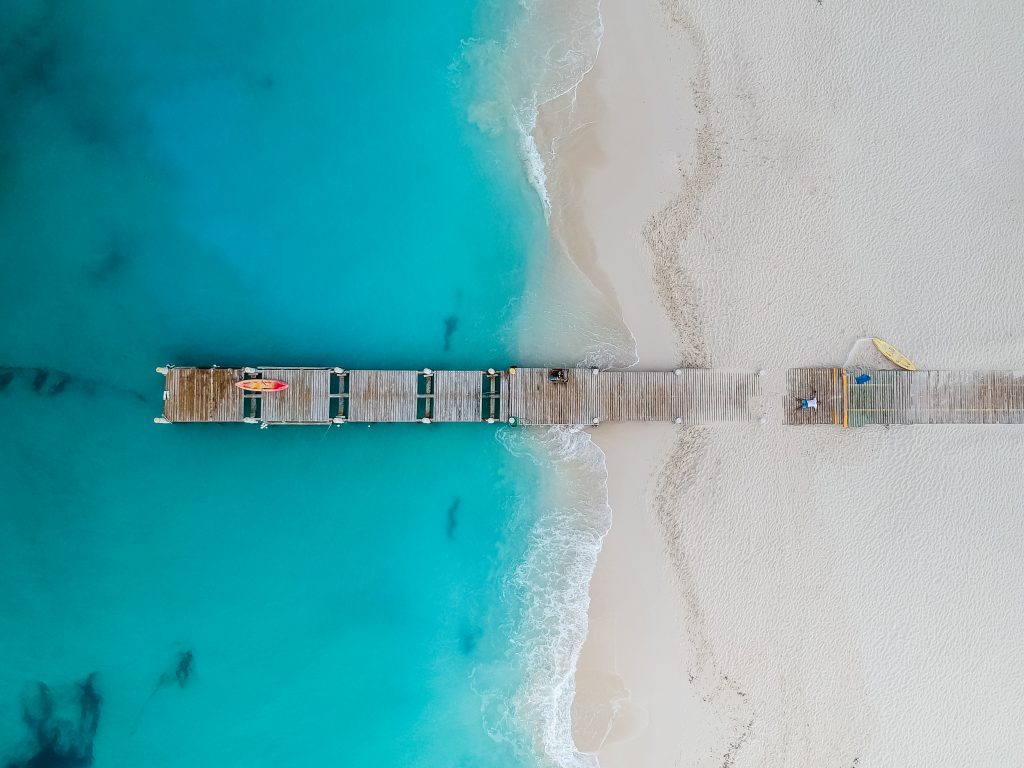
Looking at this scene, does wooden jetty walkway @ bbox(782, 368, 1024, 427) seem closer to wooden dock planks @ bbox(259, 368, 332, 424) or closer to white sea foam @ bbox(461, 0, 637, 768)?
white sea foam @ bbox(461, 0, 637, 768)

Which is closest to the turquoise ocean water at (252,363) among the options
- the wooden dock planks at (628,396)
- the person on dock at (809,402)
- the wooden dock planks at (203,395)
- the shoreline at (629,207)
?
the wooden dock planks at (203,395)

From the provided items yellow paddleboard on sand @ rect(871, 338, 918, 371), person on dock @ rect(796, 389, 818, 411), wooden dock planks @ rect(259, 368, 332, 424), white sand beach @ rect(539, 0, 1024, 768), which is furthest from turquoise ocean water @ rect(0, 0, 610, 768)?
yellow paddleboard on sand @ rect(871, 338, 918, 371)

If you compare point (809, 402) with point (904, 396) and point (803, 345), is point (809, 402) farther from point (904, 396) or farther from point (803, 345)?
point (904, 396)

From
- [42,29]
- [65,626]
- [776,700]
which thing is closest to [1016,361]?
[776,700]

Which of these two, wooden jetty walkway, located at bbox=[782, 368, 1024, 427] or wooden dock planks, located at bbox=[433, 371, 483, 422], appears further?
wooden jetty walkway, located at bbox=[782, 368, 1024, 427]

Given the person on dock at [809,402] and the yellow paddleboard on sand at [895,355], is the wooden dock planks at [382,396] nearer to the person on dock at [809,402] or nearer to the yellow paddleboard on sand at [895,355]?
the person on dock at [809,402]
